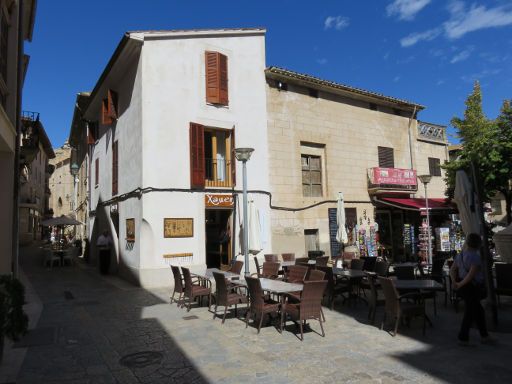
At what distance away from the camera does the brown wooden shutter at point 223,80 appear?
1431 cm

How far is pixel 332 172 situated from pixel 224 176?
16.2ft

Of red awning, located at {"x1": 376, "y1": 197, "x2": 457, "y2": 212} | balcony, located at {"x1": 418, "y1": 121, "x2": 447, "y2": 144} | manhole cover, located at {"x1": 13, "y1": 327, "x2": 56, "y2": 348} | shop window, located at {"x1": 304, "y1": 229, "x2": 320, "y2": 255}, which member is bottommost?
manhole cover, located at {"x1": 13, "y1": 327, "x2": 56, "y2": 348}

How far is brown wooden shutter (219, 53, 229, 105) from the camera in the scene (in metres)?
14.3

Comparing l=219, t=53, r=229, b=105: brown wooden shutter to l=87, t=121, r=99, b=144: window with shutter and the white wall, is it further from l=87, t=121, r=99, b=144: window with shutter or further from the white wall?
l=87, t=121, r=99, b=144: window with shutter

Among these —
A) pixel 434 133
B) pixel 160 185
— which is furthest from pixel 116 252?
pixel 434 133

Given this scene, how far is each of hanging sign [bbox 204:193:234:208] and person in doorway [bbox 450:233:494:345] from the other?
8.82 meters

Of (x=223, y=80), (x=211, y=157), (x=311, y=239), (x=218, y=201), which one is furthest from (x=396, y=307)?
(x=223, y=80)

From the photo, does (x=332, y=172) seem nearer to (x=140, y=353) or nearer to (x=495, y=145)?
(x=495, y=145)

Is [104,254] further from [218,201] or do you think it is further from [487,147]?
[487,147]

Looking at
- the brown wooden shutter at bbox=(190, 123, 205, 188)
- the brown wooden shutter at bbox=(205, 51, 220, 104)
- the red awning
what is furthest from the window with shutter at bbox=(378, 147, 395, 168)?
the brown wooden shutter at bbox=(190, 123, 205, 188)

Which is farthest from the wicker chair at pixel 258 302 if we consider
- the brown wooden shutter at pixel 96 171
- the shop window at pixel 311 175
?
the brown wooden shutter at pixel 96 171

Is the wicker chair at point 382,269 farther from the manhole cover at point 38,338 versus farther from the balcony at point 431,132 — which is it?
the balcony at point 431,132

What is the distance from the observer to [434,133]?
21.2m

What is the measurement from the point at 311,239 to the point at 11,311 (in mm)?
12655
